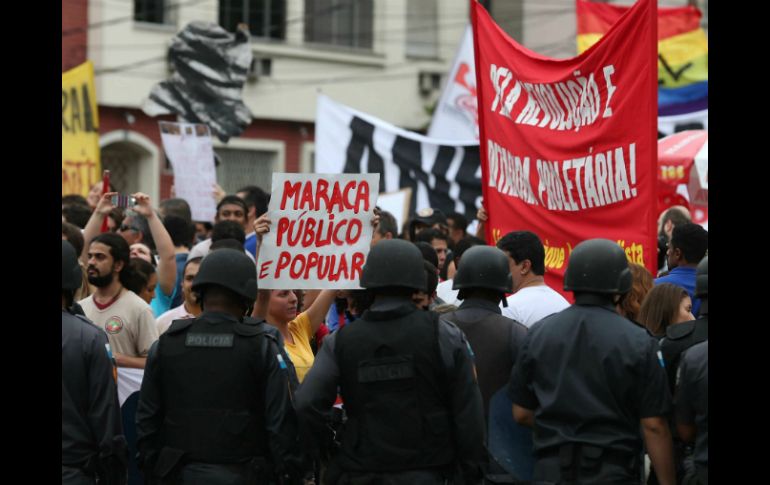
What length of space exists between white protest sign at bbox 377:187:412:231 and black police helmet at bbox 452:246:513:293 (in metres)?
7.04

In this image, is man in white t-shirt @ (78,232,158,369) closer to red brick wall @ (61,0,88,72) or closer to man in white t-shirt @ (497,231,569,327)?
man in white t-shirt @ (497,231,569,327)

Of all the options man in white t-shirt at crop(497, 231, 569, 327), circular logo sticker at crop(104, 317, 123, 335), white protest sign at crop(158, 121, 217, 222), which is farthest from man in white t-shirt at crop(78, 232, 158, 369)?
white protest sign at crop(158, 121, 217, 222)

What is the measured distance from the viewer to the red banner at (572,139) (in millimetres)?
8047

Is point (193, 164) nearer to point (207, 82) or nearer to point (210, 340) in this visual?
point (207, 82)

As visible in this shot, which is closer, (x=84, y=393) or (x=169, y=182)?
(x=84, y=393)

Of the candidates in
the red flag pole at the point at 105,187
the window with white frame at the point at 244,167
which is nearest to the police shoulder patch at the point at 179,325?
the red flag pole at the point at 105,187

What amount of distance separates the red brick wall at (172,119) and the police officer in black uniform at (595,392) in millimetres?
19316
